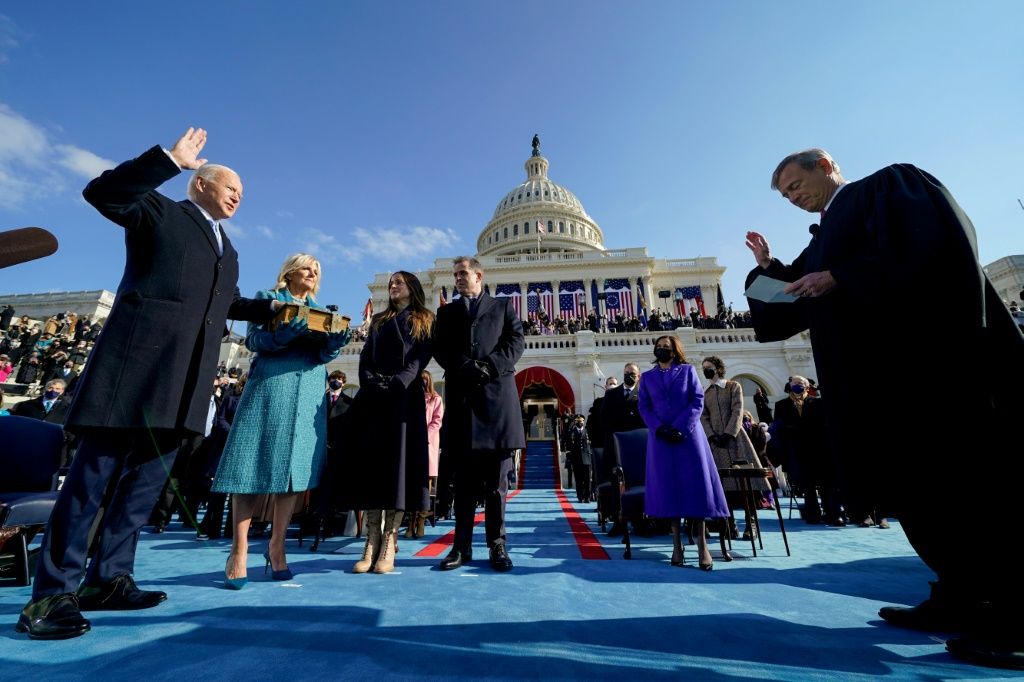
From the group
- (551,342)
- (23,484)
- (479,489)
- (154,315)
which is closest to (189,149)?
(154,315)

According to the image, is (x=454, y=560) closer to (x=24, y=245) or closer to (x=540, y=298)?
(x=24, y=245)

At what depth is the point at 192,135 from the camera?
2.27m

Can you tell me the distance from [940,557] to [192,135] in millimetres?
3961

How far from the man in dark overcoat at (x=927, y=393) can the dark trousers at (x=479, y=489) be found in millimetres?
2283

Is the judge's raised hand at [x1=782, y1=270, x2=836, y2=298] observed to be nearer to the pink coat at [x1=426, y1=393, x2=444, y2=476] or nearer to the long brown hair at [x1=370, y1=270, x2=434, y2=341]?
the long brown hair at [x1=370, y1=270, x2=434, y2=341]

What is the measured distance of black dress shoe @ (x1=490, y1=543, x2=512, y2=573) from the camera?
322cm

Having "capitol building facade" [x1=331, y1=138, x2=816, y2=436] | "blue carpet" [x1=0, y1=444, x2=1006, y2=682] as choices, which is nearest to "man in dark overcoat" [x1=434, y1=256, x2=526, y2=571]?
"blue carpet" [x1=0, y1=444, x2=1006, y2=682]

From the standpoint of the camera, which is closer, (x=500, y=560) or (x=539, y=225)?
(x=500, y=560)

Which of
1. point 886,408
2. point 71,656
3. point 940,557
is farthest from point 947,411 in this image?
point 71,656

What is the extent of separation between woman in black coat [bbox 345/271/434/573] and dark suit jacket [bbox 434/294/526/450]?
24 cm

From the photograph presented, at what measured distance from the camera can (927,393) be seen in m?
1.72

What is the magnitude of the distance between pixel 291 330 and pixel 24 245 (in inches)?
53.6

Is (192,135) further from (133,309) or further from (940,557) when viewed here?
(940,557)

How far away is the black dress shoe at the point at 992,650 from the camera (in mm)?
1498
